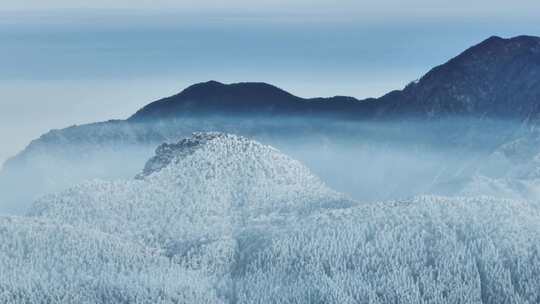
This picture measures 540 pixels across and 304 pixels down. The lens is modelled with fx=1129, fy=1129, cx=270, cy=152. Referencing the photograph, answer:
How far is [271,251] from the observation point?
118 metres

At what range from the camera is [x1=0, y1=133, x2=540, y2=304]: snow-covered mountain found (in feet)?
365

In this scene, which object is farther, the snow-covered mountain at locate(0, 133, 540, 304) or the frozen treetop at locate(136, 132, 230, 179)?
the frozen treetop at locate(136, 132, 230, 179)

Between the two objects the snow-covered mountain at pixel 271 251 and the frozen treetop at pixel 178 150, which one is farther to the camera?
the frozen treetop at pixel 178 150

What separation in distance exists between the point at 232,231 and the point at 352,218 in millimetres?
14558

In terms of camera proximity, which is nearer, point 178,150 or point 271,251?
point 271,251

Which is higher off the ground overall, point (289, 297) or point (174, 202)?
point (174, 202)

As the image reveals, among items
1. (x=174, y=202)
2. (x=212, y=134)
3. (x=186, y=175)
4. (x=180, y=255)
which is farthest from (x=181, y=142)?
(x=180, y=255)

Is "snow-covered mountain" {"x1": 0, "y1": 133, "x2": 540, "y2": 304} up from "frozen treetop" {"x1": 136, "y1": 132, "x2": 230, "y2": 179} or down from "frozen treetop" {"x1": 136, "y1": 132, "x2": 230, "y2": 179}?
down

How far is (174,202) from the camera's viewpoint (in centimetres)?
13675

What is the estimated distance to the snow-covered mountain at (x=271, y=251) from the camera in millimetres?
111250

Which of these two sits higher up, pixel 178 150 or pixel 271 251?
pixel 178 150

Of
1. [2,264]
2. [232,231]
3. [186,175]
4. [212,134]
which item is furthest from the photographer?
[212,134]

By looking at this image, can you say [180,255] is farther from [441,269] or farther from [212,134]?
[212,134]

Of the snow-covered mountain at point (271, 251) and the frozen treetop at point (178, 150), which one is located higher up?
the frozen treetop at point (178, 150)
